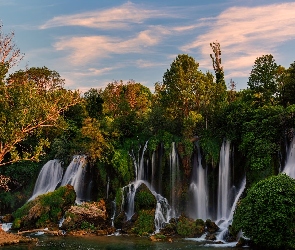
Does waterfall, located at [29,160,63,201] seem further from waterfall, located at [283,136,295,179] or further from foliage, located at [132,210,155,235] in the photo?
waterfall, located at [283,136,295,179]

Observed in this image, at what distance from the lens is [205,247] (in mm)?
22031

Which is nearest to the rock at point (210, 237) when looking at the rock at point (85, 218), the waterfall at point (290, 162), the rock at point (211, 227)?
the rock at point (211, 227)

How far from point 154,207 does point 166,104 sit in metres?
11.4

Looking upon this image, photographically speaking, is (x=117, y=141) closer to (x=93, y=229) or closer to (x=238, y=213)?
(x=93, y=229)

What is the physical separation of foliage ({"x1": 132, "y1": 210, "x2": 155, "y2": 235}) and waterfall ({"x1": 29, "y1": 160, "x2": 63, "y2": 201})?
1089cm

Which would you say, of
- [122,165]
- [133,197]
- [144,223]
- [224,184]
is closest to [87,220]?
[133,197]

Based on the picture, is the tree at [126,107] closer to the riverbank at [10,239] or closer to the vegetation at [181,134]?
the vegetation at [181,134]

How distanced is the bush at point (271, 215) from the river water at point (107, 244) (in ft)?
7.04

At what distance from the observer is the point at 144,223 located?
2788 cm

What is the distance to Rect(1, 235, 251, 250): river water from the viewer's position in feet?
72.6

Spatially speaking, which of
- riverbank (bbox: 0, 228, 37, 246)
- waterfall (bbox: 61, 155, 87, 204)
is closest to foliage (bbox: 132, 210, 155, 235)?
waterfall (bbox: 61, 155, 87, 204)

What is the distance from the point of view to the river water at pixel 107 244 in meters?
22.1

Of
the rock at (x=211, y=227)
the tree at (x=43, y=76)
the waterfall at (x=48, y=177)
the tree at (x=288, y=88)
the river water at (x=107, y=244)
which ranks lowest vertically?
the river water at (x=107, y=244)

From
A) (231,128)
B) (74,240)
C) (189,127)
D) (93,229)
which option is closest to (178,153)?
(189,127)
